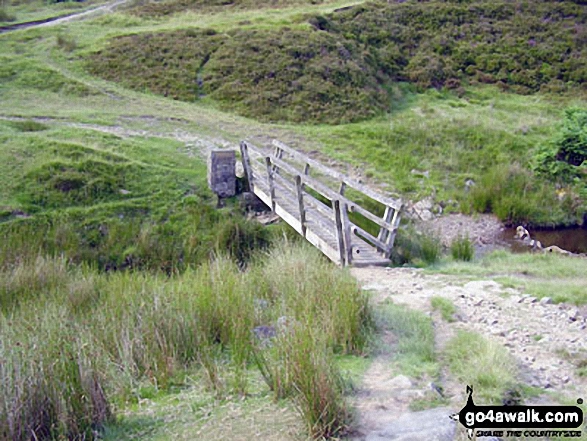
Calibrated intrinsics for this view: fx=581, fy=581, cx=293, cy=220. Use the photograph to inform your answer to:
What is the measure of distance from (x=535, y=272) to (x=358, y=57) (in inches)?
644

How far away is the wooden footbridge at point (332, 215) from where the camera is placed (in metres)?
8.83

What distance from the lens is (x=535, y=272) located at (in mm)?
8688

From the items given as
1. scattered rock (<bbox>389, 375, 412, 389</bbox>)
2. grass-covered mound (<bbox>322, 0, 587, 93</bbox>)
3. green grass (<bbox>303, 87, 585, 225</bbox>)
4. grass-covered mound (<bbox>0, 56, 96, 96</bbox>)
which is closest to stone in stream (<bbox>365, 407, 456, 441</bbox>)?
scattered rock (<bbox>389, 375, 412, 389</bbox>)

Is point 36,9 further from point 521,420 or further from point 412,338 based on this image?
point 521,420

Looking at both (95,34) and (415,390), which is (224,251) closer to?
(415,390)

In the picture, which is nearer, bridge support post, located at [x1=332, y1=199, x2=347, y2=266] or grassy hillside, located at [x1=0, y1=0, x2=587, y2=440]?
grassy hillside, located at [x1=0, y1=0, x2=587, y2=440]

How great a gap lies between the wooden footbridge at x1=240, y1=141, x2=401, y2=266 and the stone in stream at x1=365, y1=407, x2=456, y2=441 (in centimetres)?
450

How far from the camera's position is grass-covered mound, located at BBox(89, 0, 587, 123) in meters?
20.4

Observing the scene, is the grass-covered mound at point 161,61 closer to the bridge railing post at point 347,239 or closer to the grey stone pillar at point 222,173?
the grey stone pillar at point 222,173

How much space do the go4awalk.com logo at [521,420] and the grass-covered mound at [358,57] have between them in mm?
15534

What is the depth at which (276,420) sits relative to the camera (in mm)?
4207

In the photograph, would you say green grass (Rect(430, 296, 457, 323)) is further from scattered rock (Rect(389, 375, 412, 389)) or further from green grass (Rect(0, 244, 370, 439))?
scattered rock (Rect(389, 375, 412, 389))

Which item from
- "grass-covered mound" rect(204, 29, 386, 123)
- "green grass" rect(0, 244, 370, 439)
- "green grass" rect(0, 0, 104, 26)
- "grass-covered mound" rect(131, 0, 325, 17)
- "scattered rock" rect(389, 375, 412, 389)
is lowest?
"scattered rock" rect(389, 375, 412, 389)

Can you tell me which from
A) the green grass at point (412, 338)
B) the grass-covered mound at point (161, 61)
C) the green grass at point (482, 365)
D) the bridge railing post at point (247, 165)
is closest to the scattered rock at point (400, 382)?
the green grass at point (412, 338)
